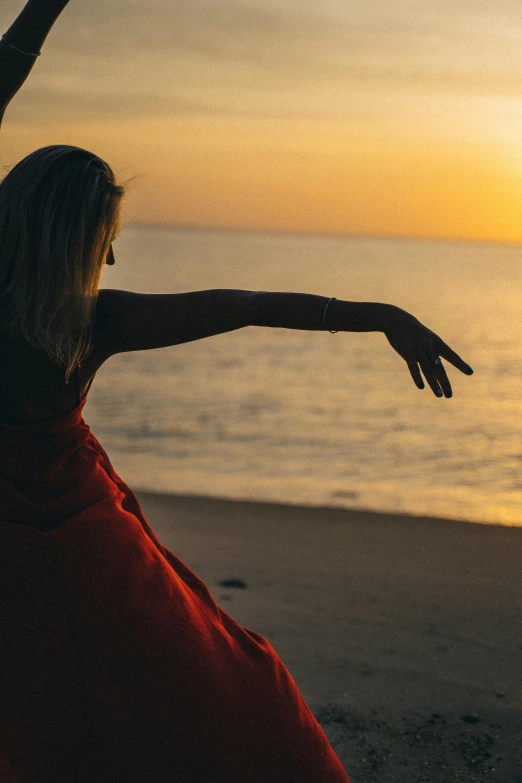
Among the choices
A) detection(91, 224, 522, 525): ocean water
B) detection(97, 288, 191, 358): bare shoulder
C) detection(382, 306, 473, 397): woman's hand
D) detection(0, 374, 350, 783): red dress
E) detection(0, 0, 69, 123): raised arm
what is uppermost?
detection(0, 0, 69, 123): raised arm

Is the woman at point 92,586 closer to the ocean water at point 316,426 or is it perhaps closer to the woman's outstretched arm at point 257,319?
the woman's outstretched arm at point 257,319

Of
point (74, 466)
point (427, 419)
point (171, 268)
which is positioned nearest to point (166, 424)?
point (427, 419)

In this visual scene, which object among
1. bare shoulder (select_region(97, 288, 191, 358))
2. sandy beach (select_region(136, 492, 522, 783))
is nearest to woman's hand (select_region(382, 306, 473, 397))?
bare shoulder (select_region(97, 288, 191, 358))

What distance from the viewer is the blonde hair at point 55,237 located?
1800mm

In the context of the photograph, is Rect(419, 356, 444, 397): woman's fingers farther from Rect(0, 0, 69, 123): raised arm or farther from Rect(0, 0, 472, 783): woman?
Rect(0, 0, 69, 123): raised arm

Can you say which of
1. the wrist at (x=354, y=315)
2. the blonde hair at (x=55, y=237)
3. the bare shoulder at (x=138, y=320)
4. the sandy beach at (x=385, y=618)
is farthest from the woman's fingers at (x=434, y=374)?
the sandy beach at (x=385, y=618)

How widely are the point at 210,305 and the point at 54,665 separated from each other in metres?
0.87

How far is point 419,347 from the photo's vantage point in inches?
70.1

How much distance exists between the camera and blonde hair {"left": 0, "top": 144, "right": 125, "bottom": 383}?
5.90 ft

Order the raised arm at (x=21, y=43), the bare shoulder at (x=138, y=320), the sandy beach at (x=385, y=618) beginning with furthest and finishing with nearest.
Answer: the sandy beach at (x=385, y=618) < the raised arm at (x=21, y=43) < the bare shoulder at (x=138, y=320)

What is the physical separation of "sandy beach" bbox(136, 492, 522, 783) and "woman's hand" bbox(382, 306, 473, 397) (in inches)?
A: 84.5

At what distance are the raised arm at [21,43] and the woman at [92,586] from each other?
364mm

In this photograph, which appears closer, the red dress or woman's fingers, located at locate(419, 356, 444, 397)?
woman's fingers, located at locate(419, 356, 444, 397)

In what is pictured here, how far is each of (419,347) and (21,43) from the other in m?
1.18
